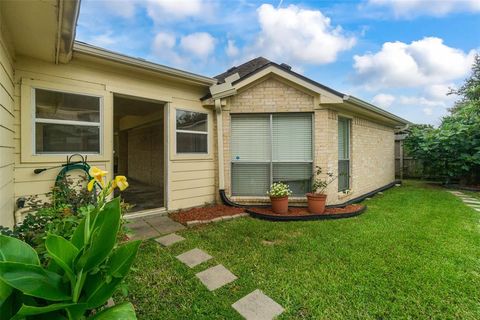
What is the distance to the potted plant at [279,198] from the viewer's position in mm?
5031

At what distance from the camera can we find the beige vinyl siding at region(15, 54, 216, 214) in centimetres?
343

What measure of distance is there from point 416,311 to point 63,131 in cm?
517

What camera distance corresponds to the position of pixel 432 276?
2664 millimetres

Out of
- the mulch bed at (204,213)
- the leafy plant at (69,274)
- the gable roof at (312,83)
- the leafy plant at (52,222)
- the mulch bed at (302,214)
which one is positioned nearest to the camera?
the leafy plant at (69,274)

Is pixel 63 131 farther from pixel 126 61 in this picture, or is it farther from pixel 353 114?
pixel 353 114

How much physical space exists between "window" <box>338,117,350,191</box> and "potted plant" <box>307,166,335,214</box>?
777mm

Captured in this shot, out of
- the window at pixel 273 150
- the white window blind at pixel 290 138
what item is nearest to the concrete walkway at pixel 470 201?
the window at pixel 273 150

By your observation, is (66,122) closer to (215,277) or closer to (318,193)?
(215,277)

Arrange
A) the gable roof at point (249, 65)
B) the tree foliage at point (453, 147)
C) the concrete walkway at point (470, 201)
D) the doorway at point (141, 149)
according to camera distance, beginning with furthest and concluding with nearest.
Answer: the tree foliage at point (453, 147)
the gable roof at point (249, 65)
the doorway at point (141, 149)
the concrete walkway at point (470, 201)

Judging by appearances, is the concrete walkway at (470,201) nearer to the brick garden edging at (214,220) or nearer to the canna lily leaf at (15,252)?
the brick garden edging at (214,220)

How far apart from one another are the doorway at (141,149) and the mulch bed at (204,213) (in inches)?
47.8

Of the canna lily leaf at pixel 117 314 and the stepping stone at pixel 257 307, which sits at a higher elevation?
the canna lily leaf at pixel 117 314

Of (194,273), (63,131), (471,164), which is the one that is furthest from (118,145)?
(471,164)

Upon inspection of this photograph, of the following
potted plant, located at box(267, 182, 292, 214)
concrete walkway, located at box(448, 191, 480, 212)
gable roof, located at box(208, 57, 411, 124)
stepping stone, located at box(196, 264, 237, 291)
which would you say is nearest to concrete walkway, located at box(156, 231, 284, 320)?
stepping stone, located at box(196, 264, 237, 291)
